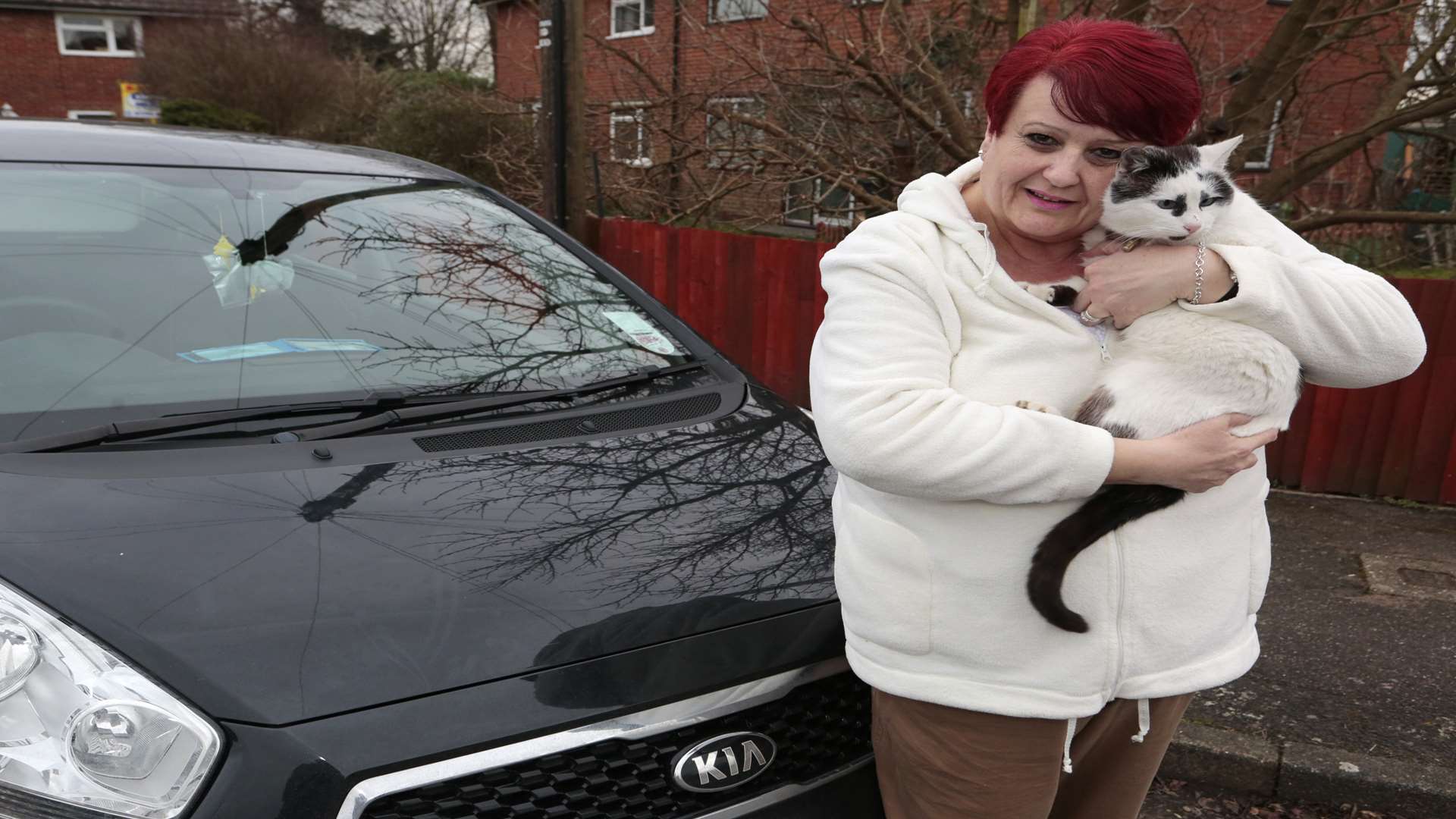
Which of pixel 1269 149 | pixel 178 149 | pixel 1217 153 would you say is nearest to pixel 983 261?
pixel 1217 153

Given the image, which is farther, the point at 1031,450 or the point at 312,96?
the point at 312,96

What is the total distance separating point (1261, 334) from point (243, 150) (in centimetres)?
258

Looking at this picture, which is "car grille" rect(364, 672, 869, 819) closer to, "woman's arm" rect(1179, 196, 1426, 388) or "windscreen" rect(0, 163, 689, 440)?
"woman's arm" rect(1179, 196, 1426, 388)

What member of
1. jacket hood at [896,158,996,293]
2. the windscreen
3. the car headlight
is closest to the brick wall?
the windscreen

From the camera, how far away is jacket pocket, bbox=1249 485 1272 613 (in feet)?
5.15

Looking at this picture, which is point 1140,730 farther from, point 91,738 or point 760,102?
point 760,102

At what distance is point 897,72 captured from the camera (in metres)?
6.32

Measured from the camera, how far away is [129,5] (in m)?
30.0

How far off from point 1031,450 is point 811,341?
5348mm

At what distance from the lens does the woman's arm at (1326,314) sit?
1.45 metres

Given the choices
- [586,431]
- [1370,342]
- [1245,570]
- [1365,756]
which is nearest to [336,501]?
[586,431]

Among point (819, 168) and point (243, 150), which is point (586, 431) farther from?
point (819, 168)

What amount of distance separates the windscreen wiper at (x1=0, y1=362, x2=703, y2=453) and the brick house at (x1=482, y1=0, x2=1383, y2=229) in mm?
4596

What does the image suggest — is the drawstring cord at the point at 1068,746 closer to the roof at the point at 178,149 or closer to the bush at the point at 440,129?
the roof at the point at 178,149
